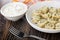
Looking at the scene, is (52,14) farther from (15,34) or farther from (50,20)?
(15,34)

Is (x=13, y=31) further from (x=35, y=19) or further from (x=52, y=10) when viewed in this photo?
(x=52, y=10)

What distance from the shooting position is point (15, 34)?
728mm

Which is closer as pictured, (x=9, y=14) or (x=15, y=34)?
(x=15, y=34)

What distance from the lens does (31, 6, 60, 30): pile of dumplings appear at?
2.42ft

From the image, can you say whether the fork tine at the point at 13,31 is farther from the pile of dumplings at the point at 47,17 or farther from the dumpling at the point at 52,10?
the dumpling at the point at 52,10

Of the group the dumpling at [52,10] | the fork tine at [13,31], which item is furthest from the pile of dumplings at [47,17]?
the fork tine at [13,31]

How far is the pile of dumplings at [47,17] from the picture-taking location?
738 mm

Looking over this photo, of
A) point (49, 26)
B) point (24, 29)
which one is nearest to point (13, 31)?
point (24, 29)

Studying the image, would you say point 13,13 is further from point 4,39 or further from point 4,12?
point 4,39

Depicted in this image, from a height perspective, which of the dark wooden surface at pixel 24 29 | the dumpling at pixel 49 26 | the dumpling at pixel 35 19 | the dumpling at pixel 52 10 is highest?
the dumpling at pixel 52 10

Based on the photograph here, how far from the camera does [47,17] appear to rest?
793mm

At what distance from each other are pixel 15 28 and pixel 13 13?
0.10 metres

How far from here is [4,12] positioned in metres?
0.85

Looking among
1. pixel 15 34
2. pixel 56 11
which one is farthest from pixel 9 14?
pixel 56 11
